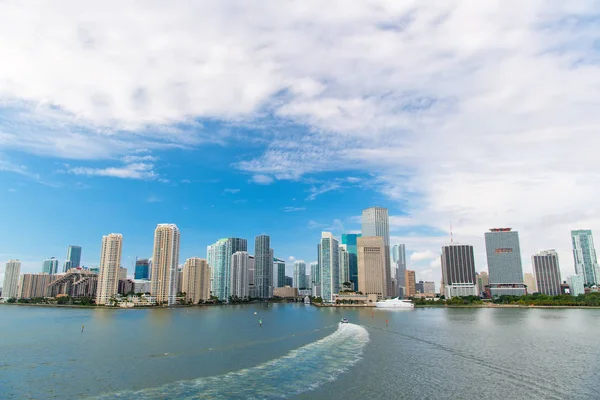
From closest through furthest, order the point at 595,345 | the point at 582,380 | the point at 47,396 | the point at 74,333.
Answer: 1. the point at 47,396
2. the point at 582,380
3. the point at 595,345
4. the point at 74,333

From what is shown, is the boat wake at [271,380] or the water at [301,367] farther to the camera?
the water at [301,367]

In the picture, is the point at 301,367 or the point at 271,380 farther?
the point at 301,367

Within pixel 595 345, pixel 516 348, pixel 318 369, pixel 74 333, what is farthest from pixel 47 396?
pixel 595 345

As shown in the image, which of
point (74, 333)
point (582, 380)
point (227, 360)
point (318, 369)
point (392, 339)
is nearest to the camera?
point (582, 380)

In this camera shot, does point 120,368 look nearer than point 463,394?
No

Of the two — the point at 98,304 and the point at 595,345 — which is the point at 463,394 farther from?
the point at 98,304

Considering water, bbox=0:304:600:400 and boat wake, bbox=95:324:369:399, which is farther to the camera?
water, bbox=0:304:600:400
